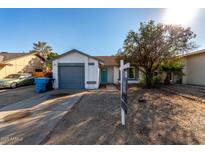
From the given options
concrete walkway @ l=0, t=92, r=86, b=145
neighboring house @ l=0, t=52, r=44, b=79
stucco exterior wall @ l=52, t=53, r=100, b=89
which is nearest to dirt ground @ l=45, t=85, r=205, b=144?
concrete walkway @ l=0, t=92, r=86, b=145

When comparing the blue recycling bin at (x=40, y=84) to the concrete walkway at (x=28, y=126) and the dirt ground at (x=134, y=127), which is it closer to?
the concrete walkway at (x=28, y=126)

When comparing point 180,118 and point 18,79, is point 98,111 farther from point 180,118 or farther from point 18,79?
point 18,79

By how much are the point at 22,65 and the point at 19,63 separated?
63 cm

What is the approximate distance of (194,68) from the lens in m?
15.6

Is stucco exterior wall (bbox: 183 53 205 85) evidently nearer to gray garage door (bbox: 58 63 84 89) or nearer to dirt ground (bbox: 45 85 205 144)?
dirt ground (bbox: 45 85 205 144)

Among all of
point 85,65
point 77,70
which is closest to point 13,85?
point 77,70

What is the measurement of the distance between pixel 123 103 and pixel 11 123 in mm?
4026

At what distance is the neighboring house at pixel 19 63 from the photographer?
1941 centimetres

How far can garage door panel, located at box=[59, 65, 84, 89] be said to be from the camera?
14.6 meters

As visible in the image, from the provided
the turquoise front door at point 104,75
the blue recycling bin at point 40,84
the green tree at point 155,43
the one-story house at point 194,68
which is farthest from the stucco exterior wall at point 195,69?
the blue recycling bin at point 40,84

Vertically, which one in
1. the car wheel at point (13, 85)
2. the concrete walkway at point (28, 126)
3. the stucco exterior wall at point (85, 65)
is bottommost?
the concrete walkway at point (28, 126)

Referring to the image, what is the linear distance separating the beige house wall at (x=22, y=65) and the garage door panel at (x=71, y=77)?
983cm
